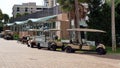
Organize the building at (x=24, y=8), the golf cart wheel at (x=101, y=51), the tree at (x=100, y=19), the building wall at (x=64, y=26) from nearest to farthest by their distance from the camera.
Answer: the golf cart wheel at (x=101, y=51) → the tree at (x=100, y=19) → the building wall at (x=64, y=26) → the building at (x=24, y=8)

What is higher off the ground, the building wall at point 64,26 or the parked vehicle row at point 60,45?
the building wall at point 64,26

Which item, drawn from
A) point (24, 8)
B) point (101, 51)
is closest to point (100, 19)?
point (101, 51)

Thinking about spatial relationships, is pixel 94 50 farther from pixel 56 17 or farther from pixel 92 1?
pixel 56 17

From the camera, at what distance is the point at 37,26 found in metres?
74.2

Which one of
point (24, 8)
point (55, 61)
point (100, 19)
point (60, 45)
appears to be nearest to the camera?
point (55, 61)

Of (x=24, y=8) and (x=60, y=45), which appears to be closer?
(x=60, y=45)

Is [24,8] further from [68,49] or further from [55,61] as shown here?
[55,61]

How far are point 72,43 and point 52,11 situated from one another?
3460cm

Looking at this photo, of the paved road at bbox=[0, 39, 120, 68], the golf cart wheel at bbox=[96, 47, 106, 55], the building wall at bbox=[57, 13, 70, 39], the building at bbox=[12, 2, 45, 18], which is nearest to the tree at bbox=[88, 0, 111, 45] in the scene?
the golf cart wheel at bbox=[96, 47, 106, 55]

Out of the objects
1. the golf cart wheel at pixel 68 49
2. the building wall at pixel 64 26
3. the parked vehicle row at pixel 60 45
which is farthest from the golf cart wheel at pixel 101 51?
the building wall at pixel 64 26

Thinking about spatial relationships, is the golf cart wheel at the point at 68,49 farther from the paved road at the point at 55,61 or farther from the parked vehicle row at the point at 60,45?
the paved road at the point at 55,61

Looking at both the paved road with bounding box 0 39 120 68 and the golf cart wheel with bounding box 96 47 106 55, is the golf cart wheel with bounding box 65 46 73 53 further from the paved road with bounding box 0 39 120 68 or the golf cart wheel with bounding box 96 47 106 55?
the paved road with bounding box 0 39 120 68

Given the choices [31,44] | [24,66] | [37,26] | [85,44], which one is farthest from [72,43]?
[37,26]

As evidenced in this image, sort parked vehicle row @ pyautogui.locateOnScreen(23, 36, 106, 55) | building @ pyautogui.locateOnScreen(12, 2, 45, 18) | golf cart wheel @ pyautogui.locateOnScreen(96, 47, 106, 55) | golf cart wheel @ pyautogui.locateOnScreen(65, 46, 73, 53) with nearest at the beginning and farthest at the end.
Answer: golf cart wheel @ pyautogui.locateOnScreen(96, 47, 106, 55)
parked vehicle row @ pyautogui.locateOnScreen(23, 36, 106, 55)
golf cart wheel @ pyautogui.locateOnScreen(65, 46, 73, 53)
building @ pyautogui.locateOnScreen(12, 2, 45, 18)
